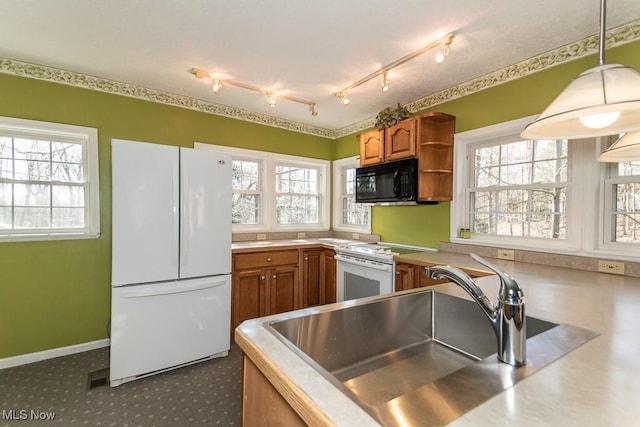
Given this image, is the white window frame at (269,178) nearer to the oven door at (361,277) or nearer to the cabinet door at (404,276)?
the oven door at (361,277)

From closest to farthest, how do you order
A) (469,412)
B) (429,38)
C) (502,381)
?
(469,412), (502,381), (429,38)

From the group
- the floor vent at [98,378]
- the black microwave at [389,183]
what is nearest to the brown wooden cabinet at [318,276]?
the black microwave at [389,183]

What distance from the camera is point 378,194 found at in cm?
312

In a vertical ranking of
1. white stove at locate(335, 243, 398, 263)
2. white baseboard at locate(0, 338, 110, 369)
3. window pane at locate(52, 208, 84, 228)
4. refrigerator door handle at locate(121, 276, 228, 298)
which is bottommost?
white baseboard at locate(0, 338, 110, 369)

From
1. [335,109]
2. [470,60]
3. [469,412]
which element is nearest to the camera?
[469,412]

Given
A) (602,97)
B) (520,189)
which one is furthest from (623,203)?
(602,97)

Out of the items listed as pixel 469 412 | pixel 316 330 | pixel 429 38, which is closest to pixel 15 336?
pixel 316 330

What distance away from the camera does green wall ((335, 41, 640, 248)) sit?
80.8 inches

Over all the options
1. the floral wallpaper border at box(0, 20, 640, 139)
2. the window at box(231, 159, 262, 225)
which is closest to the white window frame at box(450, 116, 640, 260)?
the floral wallpaper border at box(0, 20, 640, 139)

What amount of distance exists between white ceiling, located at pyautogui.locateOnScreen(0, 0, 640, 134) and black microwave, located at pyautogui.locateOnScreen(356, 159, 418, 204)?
78 centimetres

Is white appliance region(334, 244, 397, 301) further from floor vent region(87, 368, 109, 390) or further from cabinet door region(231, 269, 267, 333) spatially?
floor vent region(87, 368, 109, 390)

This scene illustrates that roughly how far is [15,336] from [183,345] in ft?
4.66

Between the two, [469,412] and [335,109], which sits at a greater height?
[335,109]

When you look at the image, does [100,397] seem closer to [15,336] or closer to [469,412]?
[15,336]
